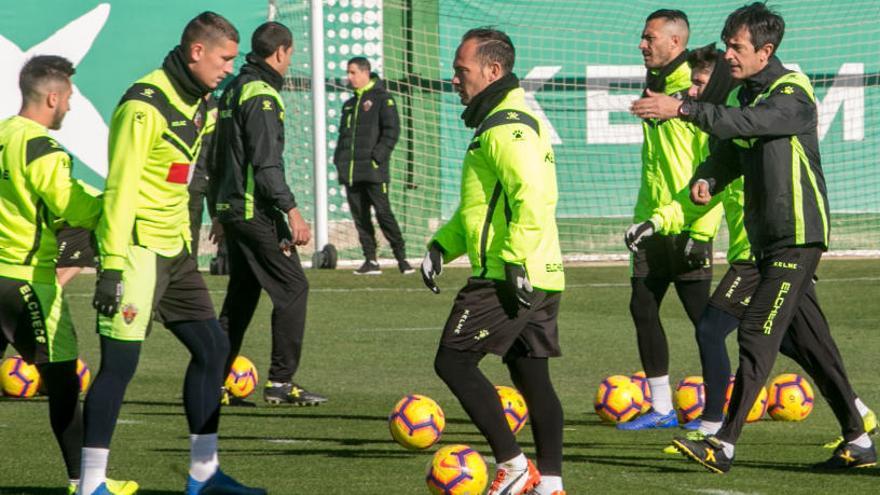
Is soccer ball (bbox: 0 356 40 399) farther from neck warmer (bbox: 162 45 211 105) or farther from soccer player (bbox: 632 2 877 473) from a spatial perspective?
soccer player (bbox: 632 2 877 473)

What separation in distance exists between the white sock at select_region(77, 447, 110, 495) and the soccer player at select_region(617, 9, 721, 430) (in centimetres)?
369

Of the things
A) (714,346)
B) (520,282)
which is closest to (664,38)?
(714,346)

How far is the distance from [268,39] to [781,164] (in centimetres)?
379

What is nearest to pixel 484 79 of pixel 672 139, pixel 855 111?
pixel 672 139

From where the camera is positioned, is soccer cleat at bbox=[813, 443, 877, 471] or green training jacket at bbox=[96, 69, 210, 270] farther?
soccer cleat at bbox=[813, 443, 877, 471]

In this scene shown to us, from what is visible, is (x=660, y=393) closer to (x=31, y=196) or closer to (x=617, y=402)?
(x=617, y=402)

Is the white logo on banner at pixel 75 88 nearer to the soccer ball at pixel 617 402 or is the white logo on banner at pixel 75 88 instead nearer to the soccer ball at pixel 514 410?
the soccer ball at pixel 617 402

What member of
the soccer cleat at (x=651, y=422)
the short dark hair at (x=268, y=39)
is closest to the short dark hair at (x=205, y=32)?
the short dark hair at (x=268, y=39)

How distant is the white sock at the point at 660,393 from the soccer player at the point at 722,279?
0.67ft

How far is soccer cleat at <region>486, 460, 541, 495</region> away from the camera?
670cm

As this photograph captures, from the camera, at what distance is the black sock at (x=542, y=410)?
A: 679cm

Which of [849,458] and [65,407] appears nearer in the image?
[65,407]

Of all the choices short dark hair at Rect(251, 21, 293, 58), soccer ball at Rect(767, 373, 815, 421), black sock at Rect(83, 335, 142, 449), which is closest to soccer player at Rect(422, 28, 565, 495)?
black sock at Rect(83, 335, 142, 449)

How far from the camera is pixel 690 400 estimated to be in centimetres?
948
